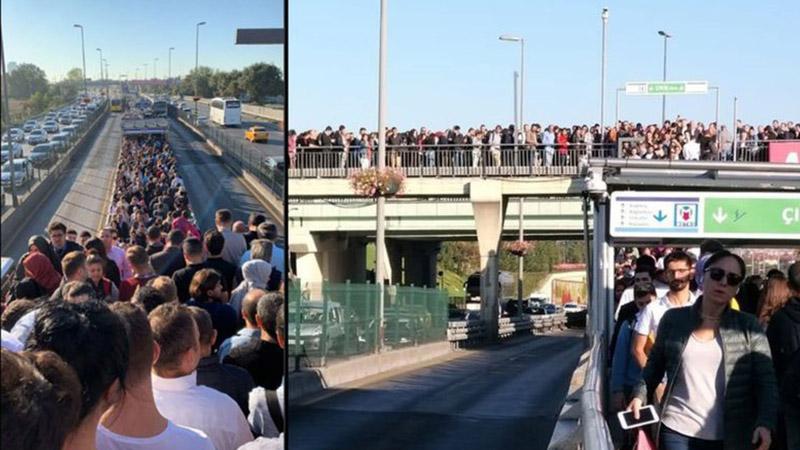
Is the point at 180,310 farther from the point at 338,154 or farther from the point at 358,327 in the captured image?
the point at 338,154

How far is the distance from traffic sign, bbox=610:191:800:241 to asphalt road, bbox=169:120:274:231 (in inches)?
287

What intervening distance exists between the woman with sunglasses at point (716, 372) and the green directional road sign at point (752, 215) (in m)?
4.14

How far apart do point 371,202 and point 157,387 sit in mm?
52620

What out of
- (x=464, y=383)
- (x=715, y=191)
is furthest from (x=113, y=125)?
(x=464, y=383)

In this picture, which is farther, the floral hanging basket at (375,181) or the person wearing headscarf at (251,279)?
the floral hanging basket at (375,181)

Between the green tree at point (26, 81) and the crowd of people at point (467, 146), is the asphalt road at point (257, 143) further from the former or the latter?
the crowd of people at point (467, 146)

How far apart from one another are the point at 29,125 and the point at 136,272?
59 cm

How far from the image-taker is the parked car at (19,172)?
3444 millimetres

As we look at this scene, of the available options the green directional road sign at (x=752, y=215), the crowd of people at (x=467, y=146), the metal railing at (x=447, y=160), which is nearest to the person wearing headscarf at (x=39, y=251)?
the green directional road sign at (x=752, y=215)

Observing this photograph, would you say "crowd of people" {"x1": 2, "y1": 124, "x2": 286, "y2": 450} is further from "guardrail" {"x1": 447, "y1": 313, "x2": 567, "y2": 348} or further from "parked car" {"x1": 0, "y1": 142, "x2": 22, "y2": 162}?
"guardrail" {"x1": 447, "y1": 313, "x2": 567, "y2": 348}

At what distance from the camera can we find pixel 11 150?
3.47 meters

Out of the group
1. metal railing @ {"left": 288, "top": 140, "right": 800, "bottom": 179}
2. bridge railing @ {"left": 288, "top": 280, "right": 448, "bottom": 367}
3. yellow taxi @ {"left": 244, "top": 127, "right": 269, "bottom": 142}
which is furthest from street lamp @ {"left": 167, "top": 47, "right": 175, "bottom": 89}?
metal railing @ {"left": 288, "top": 140, "right": 800, "bottom": 179}

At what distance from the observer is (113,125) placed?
4.02m

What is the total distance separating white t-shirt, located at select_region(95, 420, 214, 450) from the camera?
12.2 ft
